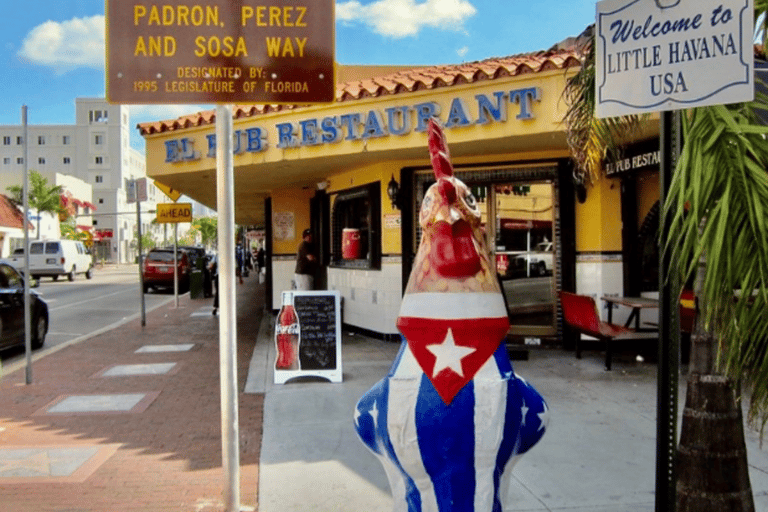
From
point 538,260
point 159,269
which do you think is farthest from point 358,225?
point 159,269

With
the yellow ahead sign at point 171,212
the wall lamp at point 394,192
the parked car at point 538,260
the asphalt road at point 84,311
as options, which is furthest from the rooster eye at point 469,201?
the yellow ahead sign at point 171,212

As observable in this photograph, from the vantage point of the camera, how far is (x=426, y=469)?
2617mm

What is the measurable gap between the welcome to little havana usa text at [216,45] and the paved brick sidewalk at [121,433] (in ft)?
7.85

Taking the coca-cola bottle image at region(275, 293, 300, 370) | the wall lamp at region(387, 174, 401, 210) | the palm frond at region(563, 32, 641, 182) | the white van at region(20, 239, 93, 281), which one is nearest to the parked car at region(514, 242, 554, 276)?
the wall lamp at region(387, 174, 401, 210)

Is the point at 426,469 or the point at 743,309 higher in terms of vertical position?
the point at 743,309

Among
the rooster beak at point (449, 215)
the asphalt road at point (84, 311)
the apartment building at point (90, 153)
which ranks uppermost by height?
the apartment building at point (90, 153)

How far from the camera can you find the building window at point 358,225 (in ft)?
36.1

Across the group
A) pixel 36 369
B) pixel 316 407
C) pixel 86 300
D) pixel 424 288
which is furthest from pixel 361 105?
pixel 86 300

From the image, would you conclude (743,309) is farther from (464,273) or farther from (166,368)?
(166,368)

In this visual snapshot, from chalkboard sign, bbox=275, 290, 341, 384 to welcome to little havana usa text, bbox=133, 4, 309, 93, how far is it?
14.9 ft

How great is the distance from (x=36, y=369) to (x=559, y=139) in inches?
300

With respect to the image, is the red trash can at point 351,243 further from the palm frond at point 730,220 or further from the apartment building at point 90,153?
the apartment building at point 90,153

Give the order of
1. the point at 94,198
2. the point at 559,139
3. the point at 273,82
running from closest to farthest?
the point at 273,82
the point at 559,139
the point at 94,198

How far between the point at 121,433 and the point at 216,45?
12.9ft
